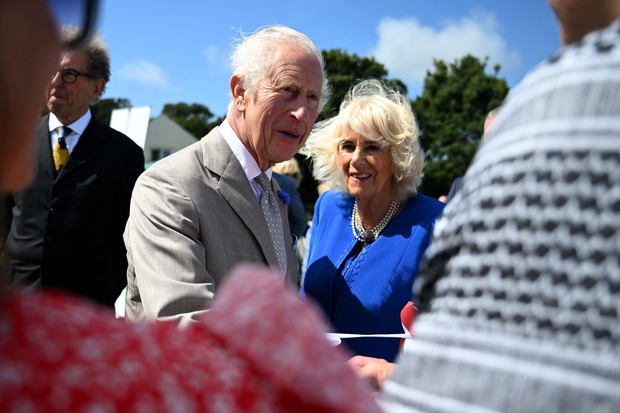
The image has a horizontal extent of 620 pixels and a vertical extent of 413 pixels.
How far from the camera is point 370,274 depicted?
10.6 ft

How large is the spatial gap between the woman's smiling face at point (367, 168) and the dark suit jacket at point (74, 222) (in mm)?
1563

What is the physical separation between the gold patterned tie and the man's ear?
1.53 m

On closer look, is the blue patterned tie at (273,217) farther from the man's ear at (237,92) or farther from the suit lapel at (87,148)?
the suit lapel at (87,148)

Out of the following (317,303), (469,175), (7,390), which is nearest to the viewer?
(7,390)

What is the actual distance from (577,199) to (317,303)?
2.64 meters

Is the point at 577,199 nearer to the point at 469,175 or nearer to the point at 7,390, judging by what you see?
the point at 469,175

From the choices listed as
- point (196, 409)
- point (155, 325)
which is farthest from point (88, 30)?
point (196, 409)

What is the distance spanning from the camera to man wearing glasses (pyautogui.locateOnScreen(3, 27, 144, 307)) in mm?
3791

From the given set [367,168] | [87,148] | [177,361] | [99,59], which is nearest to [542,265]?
[177,361]

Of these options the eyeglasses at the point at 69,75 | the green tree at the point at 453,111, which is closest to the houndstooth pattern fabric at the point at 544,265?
the eyeglasses at the point at 69,75

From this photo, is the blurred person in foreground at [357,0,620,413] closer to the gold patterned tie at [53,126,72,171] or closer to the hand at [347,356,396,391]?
the hand at [347,356,396,391]

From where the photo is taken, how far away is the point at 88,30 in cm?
74

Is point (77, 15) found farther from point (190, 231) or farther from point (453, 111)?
point (453, 111)

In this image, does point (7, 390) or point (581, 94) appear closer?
point (7, 390)
